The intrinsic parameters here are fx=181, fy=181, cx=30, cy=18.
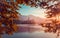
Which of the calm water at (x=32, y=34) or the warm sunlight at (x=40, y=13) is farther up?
the warm sunlight at (x=40, y=13)

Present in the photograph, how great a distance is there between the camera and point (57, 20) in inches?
94.9

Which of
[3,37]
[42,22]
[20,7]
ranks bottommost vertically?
[3,37]

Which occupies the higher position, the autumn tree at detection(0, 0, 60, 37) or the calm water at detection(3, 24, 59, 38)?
the autumn tree at detection(0, 0, 60, 37)

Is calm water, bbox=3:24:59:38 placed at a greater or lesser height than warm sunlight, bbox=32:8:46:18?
lesser

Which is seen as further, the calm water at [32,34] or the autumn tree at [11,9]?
the calm water at [32,34]

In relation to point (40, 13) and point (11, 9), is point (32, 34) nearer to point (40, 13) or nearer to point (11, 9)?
point (40, 13)

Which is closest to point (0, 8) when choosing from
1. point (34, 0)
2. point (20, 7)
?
point (20, 7)

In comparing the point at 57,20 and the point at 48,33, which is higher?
the point at 57,20

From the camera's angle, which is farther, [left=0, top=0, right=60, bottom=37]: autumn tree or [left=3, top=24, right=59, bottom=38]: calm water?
[left=3, top=24, right=59, bottom=38]: calm water

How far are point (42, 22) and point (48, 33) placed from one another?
0.54ft

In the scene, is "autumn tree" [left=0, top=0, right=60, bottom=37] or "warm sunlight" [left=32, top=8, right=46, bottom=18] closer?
"autumn tree" [left=0, top=0, right=60, bottom=37]

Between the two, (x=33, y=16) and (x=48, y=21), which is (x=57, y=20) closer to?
(x=48, y=21)

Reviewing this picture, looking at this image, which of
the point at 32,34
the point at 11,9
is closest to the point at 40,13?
the point at 32,34

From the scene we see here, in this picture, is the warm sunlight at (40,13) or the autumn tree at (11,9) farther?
the warm sunlight at (40,13)
